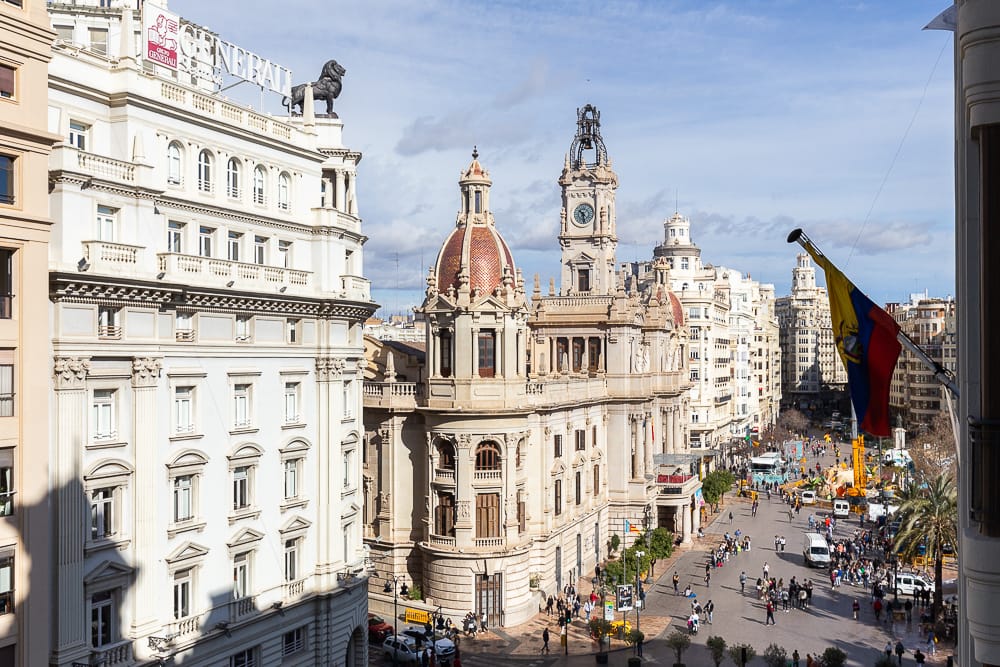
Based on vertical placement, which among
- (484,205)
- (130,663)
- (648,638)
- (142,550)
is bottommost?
(648,638)

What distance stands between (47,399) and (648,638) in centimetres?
3481

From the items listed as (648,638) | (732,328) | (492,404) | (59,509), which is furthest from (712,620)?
(732,328)

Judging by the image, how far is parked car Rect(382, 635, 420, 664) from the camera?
44688 mm

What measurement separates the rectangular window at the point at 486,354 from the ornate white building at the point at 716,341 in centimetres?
4227

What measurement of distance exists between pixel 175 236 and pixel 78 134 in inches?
182

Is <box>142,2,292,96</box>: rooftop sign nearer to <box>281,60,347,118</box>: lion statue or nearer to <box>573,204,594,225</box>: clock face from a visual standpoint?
<box>281,60,347,118</box>: lion statue

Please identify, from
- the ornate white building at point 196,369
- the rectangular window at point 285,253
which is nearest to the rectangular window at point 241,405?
the ornate white building at point 196,369

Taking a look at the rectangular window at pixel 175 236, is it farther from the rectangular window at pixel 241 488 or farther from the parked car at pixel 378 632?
the parked car at pixel 378 632

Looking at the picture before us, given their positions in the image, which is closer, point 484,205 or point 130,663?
point 130,663

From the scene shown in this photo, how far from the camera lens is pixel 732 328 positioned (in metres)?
133

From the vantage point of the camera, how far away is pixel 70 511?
2634 centimetres

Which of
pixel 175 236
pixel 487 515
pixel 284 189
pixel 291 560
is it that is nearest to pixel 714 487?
pixel 487 515

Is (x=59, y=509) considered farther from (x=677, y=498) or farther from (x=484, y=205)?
(x=677, y=498)

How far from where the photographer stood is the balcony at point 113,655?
27125mm
